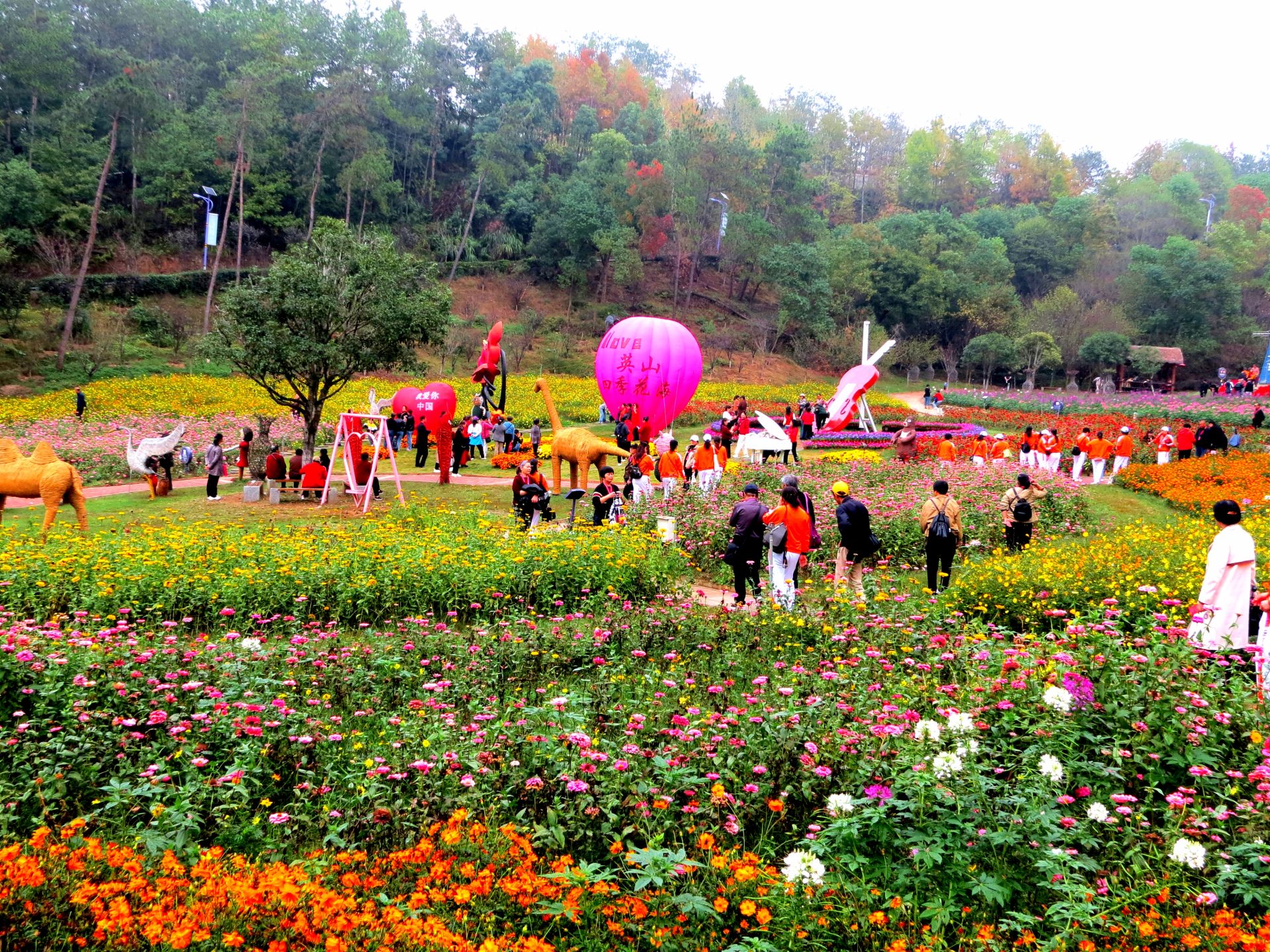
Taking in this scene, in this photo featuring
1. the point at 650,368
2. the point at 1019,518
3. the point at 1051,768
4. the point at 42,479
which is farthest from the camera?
the point at 650,368

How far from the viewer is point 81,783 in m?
5.60

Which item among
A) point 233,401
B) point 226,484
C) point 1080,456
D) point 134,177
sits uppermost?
point 134,177

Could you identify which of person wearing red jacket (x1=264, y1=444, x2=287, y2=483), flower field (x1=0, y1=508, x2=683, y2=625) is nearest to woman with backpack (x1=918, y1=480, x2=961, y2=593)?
flower field (x1=0, y1=508, x2=683, y2=625)

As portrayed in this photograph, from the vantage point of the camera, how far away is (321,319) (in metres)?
17.9

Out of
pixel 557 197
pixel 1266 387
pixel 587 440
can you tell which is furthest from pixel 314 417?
pixel 557 197

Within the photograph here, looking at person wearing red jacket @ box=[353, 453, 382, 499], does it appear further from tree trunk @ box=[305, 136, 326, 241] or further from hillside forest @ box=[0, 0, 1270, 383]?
tree trunk @ box=[305, 136, 326, 241]

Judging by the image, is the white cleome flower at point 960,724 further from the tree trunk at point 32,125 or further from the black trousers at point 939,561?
the tree trunk at point 32,125

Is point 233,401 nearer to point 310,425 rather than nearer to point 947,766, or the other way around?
point 310,425

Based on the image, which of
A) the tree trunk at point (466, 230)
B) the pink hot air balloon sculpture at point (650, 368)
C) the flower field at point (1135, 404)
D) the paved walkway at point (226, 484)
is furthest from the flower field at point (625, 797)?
the tree trunk at point (466, 230)

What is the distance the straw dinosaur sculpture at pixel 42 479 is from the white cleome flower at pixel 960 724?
483 inches

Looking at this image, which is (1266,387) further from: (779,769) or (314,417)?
(779,769)

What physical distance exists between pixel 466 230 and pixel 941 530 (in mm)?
53027

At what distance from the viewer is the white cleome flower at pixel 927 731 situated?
17.5 feet

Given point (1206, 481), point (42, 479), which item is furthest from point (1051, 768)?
point (1206, 481)
